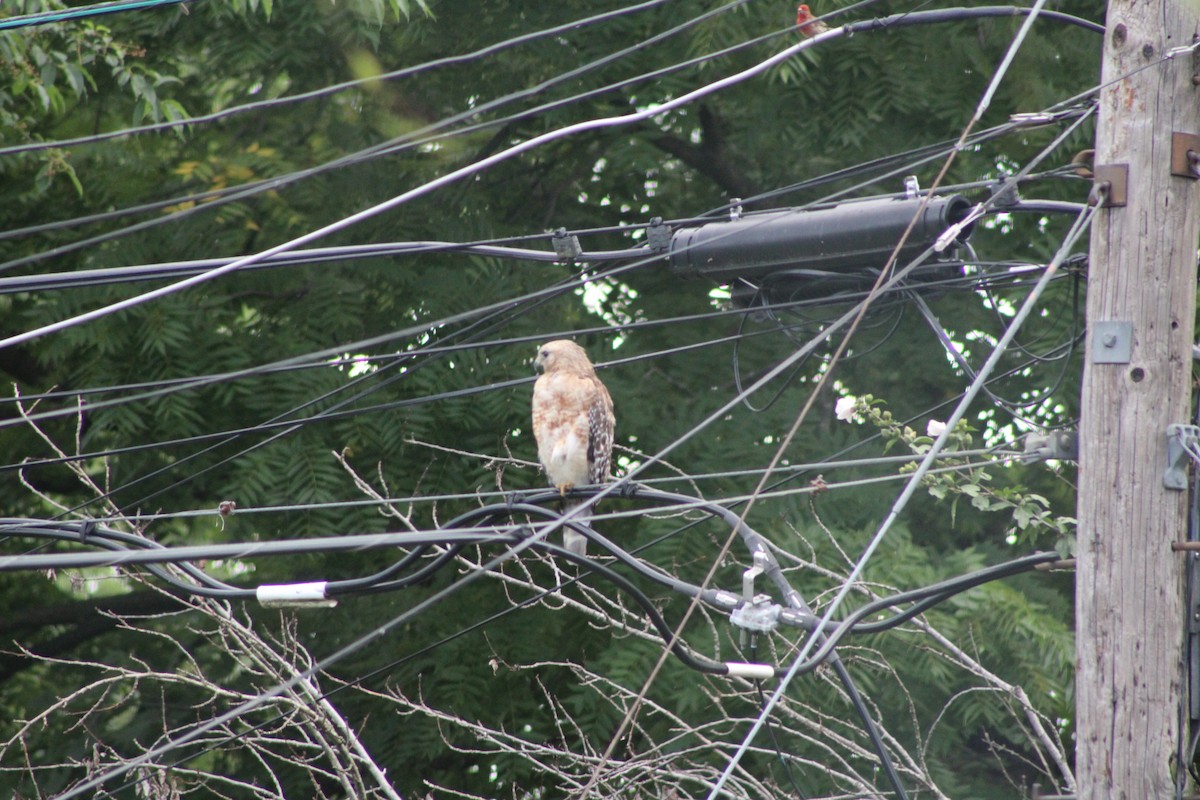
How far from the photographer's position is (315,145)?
26.7ft

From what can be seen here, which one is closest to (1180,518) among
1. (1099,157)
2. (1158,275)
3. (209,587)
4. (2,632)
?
(1158,275)

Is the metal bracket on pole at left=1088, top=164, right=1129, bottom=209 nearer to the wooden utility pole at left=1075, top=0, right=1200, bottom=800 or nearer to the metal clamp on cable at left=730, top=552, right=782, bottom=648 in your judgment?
the wooden utility pole at left=1075, top=0, right=1200, bottom=800

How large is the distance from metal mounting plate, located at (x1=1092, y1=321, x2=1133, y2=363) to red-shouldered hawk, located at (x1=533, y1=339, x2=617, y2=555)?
2.82 m

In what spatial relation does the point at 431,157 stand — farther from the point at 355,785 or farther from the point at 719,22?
the point at 355,785

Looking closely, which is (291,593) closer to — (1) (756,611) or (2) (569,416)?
(1) (756,611)

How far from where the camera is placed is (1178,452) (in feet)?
12.0

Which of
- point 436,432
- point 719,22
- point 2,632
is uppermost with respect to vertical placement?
point 719,22

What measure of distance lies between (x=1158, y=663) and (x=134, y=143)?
6.57 m

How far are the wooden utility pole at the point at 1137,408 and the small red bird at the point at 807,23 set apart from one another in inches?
40.7

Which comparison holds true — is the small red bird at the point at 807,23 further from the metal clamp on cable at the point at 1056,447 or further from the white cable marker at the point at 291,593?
the white cable marker at the point at 291,593

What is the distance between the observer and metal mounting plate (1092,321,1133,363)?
3721 millimetres

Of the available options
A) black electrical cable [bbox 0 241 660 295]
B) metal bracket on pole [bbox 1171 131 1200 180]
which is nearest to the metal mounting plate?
metal bracket on pole [bbox 1171 131 1200 180]

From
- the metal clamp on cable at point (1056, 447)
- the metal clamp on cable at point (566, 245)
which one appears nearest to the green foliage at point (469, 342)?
the metal clamp on cable at point (566, 245)

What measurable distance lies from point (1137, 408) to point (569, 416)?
117 inches
